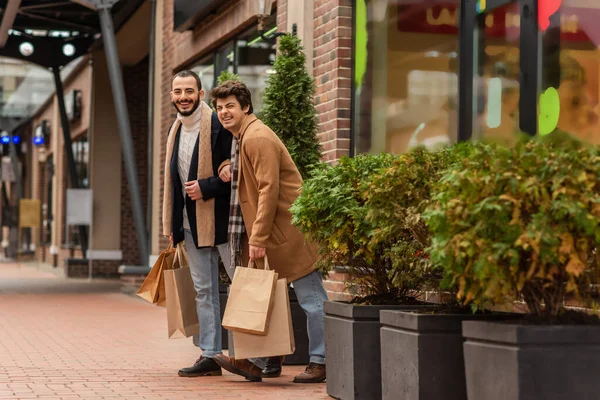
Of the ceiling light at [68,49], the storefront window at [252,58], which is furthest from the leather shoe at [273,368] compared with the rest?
the ceiling light at [68,49]

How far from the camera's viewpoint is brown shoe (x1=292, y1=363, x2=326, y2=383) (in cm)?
732

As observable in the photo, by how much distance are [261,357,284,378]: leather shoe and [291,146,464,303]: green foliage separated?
0.94 m

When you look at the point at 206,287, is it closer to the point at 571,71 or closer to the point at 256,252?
the point at 256,252

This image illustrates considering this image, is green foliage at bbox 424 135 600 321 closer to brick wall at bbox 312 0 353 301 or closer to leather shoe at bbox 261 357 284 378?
leather shoe at bbox 261 357 284 378

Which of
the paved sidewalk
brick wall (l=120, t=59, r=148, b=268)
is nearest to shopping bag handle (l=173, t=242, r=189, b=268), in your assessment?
the paved sidewalk

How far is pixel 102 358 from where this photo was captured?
907 centimetres

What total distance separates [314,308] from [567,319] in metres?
2.62

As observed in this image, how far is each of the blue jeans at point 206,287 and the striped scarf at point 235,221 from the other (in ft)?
0.71

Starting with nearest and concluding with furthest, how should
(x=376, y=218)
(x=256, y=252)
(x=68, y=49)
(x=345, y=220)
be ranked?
(x=376, y=218)
(x=345, y=220)
(x=256, y=252)
(x=68, y=49)

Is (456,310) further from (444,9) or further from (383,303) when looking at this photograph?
(444,9)

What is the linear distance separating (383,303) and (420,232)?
0.75 m

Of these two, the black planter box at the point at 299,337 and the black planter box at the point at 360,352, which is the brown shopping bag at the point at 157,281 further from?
the black planter box at the point at 360,352

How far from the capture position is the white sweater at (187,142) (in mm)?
7734

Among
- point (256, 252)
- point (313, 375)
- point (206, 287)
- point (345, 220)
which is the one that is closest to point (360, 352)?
point (345, 220)
